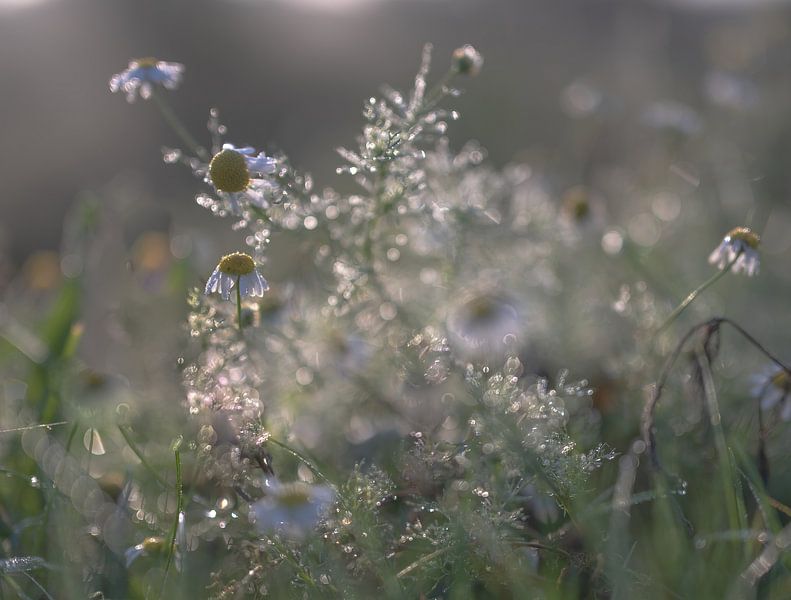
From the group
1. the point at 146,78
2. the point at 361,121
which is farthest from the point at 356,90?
the point at 146,78

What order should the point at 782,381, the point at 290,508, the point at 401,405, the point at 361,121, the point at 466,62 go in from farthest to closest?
the point at 361,121
the point at 401,405
the point at 466,62
the point at 782,381
the point at 290,508

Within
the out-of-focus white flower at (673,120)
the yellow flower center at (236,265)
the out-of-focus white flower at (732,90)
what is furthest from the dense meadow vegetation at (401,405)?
the out-of-focus white flower at (732,90)

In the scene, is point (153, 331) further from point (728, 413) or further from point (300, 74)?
point (300, 74)

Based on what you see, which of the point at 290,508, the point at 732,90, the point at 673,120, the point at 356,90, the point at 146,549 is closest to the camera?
the point at 290,508

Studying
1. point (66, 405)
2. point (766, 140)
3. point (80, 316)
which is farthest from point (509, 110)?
point (66, 405)

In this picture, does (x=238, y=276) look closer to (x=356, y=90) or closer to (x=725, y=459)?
(x=725, y=459)

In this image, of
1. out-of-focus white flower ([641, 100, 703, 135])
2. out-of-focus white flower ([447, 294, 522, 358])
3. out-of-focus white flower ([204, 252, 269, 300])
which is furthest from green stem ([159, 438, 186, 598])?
out-of-focus white flower ([641, 100, 703, 135])
